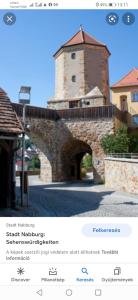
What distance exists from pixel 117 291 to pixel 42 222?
1.80ft

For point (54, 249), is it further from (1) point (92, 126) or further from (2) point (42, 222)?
(1) point (92, 126)

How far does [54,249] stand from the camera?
6.62 ft

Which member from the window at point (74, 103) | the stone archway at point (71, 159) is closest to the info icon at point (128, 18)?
the stone archway at point (71, 159)

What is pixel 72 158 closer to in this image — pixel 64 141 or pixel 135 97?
pixel 64 141

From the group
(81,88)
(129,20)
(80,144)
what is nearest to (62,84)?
(81,88)

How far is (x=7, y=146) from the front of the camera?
554 centimetres

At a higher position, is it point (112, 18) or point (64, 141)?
point (112, 18)

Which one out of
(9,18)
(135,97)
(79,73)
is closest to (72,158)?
(135,97)

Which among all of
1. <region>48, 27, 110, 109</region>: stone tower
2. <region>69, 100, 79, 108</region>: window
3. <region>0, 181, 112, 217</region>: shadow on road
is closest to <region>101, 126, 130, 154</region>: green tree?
<region>69, 100, 79, 108</region>: window

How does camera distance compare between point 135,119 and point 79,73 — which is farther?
point 79,73

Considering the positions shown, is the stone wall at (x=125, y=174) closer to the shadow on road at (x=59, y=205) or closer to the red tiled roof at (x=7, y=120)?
the shadow on road at (x=59, y=205)

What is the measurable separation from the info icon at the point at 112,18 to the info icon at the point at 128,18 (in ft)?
0.14

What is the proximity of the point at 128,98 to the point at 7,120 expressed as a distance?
1120cm

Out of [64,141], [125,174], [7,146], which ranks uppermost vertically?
[64,141]
